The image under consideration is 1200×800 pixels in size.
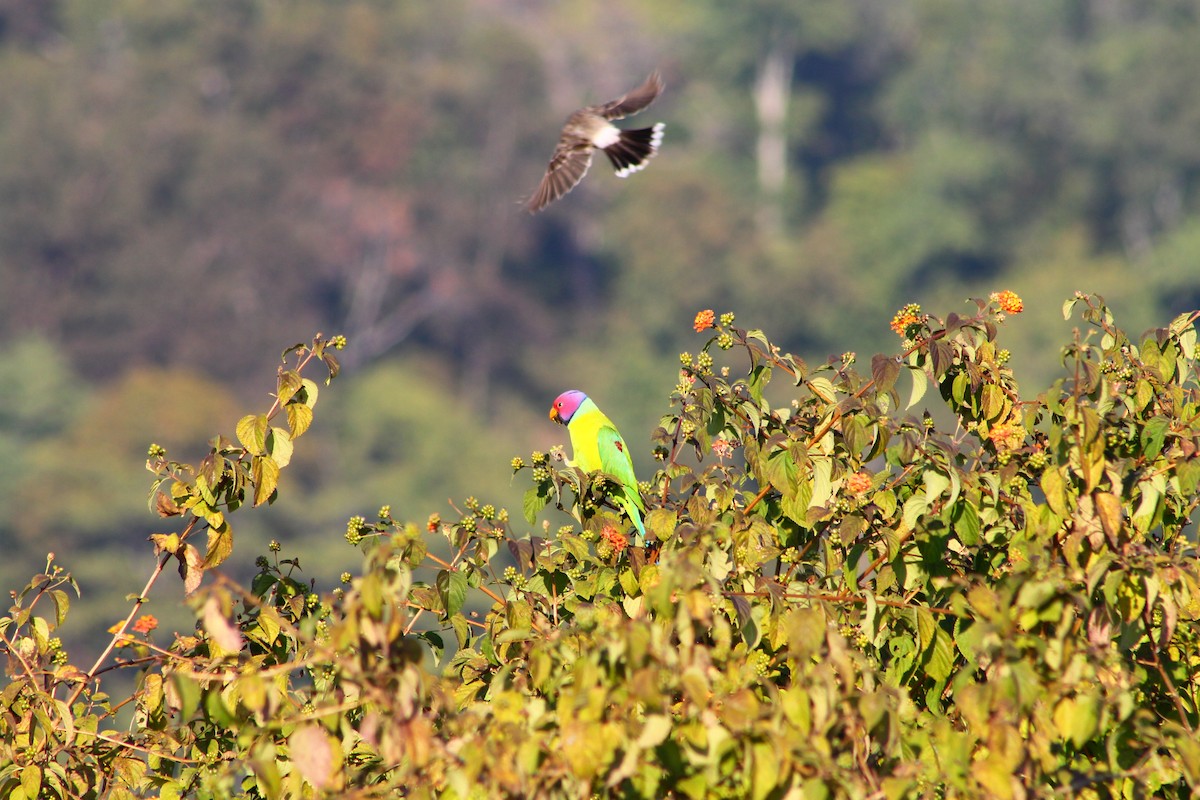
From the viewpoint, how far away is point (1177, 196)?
49.5 m

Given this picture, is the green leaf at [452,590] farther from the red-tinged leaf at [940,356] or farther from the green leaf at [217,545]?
the red-tinged leaf at [940,356]

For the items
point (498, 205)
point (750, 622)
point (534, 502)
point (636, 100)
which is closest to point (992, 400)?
point (750, 622)

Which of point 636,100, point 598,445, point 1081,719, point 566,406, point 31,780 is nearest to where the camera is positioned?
point 1081,719

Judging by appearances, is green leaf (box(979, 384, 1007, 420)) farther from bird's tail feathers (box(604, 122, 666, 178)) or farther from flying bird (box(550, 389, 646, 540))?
bird's tail feathers (box(604, 122, 666, 178))

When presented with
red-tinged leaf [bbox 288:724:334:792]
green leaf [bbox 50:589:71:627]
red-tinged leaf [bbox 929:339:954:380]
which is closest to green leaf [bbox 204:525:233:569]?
green leaf [bbox 50:589:71:627]

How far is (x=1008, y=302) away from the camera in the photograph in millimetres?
3590

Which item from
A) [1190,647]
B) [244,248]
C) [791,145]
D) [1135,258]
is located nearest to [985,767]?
[1190,647]

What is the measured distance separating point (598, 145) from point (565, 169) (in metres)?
0.23

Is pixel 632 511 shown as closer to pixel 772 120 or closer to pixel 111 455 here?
pixel 111 455

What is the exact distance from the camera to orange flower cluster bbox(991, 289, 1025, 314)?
11.7 feet

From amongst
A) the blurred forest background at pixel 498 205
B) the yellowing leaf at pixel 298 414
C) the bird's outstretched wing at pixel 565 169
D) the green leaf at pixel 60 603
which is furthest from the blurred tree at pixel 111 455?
the yellowing leaf at pixel 298 414

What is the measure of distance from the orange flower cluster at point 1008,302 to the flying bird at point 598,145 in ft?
13.1

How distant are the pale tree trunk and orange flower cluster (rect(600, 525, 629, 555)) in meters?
49.7

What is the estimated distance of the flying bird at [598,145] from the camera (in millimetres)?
7633
